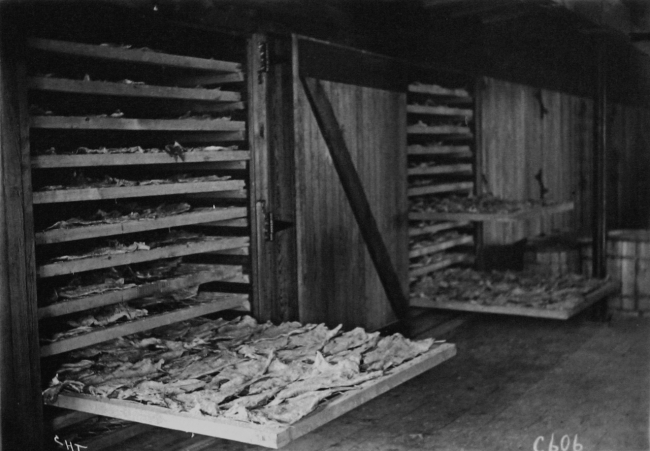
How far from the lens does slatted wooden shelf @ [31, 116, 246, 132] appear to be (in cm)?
450

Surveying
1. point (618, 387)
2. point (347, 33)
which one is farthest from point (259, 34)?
point (618, 387)

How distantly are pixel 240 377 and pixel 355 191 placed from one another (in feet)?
10.7

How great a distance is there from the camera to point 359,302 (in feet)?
24.6

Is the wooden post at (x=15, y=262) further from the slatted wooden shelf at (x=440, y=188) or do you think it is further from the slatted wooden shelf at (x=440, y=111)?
the slatted wooden shelf at (x=440, y=111)

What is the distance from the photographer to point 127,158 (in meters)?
4.98

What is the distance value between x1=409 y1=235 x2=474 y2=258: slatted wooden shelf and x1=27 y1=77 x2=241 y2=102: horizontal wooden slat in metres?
3.79

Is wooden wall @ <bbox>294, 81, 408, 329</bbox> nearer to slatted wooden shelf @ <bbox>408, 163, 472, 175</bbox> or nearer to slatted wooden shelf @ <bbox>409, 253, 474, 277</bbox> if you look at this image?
slatted wooden shelf @ <bbox>409, 253, 474, 277</bbox>

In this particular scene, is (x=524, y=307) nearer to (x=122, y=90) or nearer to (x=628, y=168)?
(x=122, y=90)

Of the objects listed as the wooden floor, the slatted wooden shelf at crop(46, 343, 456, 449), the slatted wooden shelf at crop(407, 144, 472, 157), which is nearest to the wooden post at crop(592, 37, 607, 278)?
the wooden floor

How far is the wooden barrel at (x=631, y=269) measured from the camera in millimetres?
9344

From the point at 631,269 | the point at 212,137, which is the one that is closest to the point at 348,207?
the point at 212,137

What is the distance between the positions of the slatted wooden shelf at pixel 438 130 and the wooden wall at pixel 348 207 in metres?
1.07

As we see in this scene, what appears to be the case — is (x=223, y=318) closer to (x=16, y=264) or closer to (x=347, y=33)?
(x=16, y=264)

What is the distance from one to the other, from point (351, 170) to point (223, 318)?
1925 mm
